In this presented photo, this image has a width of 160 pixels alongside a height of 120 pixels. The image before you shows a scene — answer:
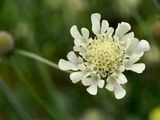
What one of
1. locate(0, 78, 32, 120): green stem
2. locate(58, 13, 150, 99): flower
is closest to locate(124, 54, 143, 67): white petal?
locate(58, 13, 150, 99): flower

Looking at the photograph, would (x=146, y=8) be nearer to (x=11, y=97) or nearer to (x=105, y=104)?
(x=105, y=104)

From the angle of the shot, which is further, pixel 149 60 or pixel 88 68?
pixel 149 60

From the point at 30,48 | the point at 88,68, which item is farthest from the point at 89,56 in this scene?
the point at 30,48

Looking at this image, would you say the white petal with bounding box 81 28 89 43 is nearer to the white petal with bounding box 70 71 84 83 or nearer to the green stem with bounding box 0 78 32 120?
the white petal with bounding box 70 71 84 83

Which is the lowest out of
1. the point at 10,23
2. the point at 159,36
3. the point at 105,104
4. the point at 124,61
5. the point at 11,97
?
the point at 124,61

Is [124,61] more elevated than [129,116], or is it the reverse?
[129,116]

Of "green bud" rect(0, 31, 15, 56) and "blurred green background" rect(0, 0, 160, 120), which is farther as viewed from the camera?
"blurred green background" rect(0, 0, 160, 120)

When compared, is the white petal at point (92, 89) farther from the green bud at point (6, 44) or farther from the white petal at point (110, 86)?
the green bud at point (6, 44)
